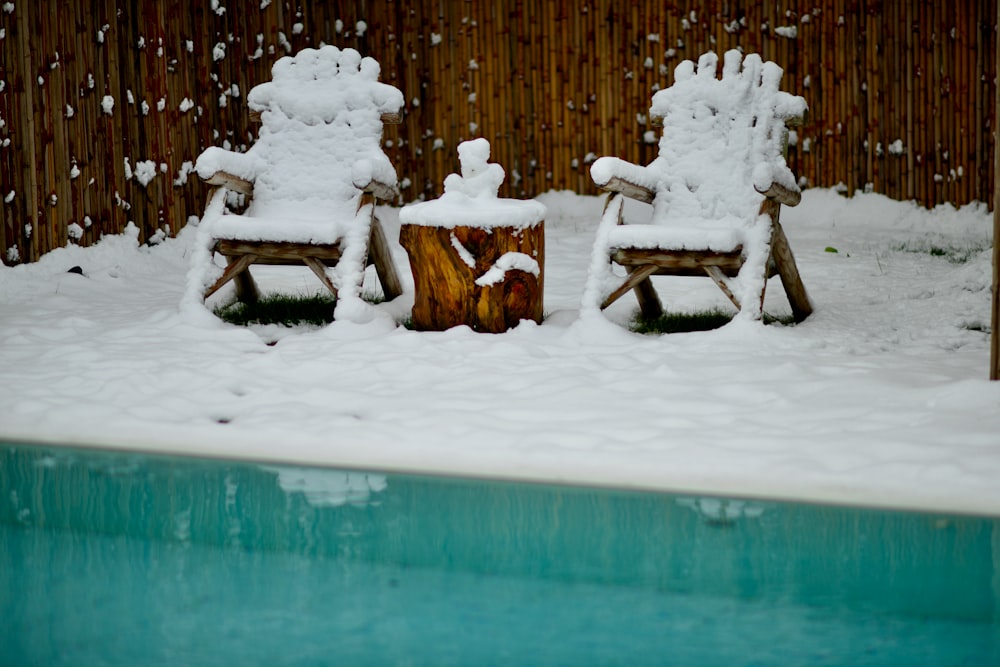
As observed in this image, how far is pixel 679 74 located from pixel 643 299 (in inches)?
36.7

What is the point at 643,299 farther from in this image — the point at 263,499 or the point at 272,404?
the point at 263,499

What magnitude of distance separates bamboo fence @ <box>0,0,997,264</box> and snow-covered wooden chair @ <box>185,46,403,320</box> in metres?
1.22

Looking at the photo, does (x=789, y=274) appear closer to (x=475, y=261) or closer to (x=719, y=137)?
(x=719, y=137)

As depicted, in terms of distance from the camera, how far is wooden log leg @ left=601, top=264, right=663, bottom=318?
14.1 ft

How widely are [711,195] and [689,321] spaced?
19.7 inches

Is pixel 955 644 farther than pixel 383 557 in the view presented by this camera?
No

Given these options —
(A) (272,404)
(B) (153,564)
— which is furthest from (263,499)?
(A) (272,404)

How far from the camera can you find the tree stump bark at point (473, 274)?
4.28 meters

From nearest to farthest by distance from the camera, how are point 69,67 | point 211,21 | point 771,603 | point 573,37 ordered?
point 771,603
point 69,67
point 211,21
point 573,37

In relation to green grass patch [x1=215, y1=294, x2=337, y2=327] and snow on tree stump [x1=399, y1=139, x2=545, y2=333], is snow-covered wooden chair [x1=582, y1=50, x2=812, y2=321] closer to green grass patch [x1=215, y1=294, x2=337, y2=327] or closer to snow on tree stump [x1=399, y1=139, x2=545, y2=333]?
snow on tree stump [x1=399, y1=139, x2=545, y2=333]

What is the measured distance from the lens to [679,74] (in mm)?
4809

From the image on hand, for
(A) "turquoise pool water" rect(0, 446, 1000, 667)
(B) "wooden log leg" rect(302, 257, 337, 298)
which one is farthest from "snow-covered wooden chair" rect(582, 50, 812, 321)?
(A) "turquoise pool water" rect(0, 446, 1000, 667)

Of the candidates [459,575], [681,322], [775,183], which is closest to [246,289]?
[681,322]

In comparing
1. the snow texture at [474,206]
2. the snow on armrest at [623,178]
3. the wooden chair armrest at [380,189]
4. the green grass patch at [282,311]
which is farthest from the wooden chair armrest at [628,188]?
the green grass patch at [282,311]
